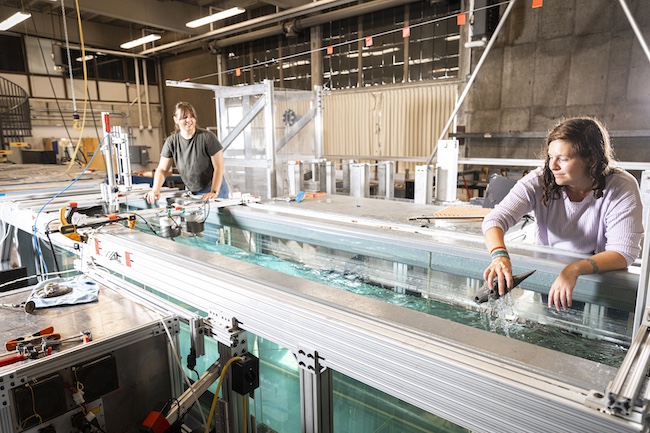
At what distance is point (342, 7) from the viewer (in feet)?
24.6

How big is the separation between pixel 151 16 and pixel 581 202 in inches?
337

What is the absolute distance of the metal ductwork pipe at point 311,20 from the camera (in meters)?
6.95

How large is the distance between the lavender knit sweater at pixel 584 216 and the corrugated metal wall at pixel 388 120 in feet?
17.6

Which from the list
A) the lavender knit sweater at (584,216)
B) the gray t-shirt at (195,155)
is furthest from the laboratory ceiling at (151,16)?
the lavender knit sweater at (584,216)

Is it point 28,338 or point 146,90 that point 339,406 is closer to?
point 28,338

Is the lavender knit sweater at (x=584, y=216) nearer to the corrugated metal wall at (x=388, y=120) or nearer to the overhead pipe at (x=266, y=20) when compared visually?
the corrugated metal wall at (x=388, y=120)

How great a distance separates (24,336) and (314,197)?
2283mm

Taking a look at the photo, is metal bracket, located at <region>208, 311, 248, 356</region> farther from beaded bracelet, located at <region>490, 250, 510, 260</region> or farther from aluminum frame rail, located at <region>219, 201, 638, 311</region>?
aluminum frame rail, located at <region>219, 201, 638, 311</region>

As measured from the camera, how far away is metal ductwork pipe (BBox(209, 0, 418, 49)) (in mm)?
6950

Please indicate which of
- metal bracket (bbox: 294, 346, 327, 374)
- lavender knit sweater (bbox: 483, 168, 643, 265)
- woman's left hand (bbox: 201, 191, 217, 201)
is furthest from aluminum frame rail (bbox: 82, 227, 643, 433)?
woman's left hand (bbox: 201, 191, 217, 201)

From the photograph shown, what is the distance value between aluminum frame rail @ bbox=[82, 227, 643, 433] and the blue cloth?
0.33 metres

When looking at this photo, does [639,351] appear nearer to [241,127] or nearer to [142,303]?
[142,303]

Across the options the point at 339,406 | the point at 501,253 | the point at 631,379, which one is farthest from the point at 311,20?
the point at 631,379

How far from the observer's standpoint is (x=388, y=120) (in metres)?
7.43
